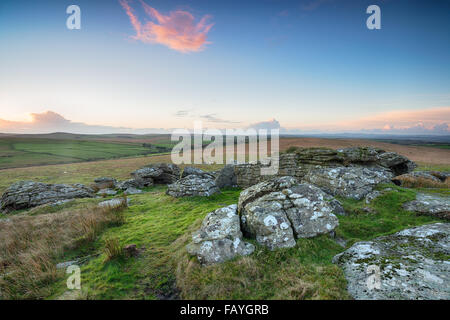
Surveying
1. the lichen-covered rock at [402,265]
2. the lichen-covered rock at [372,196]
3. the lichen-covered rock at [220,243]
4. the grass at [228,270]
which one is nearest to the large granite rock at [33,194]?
the grass at [228,270]

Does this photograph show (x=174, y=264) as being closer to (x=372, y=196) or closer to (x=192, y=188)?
(x=192, y=188)

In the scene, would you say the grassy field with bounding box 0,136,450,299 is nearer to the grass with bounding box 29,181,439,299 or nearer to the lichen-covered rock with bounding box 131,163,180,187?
the grass with bounding box 29,181,439,299

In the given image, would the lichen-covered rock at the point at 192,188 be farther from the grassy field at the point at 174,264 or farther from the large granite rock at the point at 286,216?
the large granite rock at the point at 286,216

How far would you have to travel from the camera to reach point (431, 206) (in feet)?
23.6

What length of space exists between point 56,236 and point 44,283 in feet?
10.4

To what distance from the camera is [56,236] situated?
289 inches

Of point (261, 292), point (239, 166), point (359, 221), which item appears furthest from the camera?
point (239, 166)

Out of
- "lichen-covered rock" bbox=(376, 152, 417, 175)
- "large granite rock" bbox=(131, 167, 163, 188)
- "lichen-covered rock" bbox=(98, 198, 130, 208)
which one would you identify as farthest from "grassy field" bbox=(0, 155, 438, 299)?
"large granite rock" bbox=(131, 167, 163, 188)

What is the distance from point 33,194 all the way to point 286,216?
19080mm

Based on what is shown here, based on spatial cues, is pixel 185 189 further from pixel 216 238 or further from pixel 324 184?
pixel 324 184

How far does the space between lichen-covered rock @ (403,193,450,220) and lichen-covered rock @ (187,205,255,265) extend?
23.4 feet

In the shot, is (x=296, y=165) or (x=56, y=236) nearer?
(x=56, y=236)
